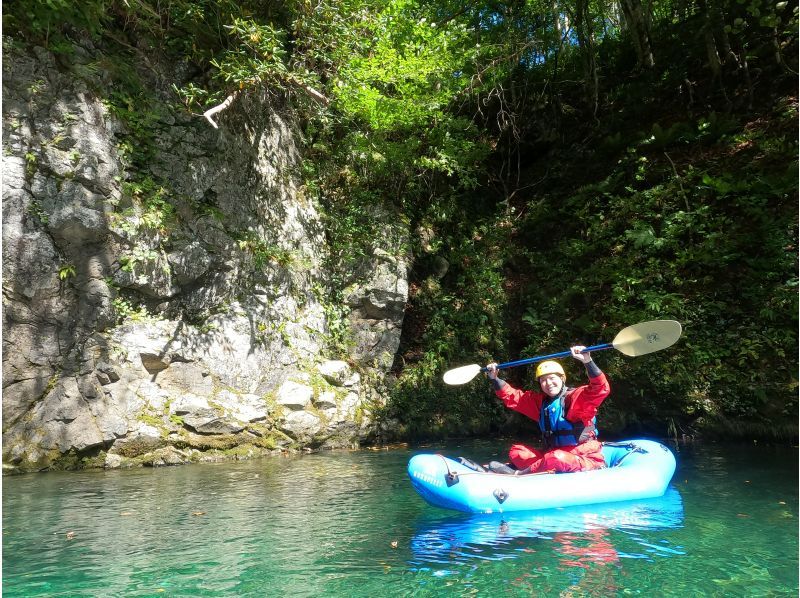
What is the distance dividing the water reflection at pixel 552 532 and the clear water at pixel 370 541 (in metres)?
0.01

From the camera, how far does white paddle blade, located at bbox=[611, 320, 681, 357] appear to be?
219 inches

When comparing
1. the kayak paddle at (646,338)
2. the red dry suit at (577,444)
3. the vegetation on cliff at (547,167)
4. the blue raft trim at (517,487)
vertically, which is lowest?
the blue raft trim at (517,487)

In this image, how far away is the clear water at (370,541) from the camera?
3.22 meters

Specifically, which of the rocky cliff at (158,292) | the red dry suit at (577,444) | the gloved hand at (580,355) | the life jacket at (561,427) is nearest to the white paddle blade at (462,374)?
the red dry suit at (577,444)

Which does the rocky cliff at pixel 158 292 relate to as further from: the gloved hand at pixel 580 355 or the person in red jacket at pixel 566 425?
the gloved hand at pixel 580 355

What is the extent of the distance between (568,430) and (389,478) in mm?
2008

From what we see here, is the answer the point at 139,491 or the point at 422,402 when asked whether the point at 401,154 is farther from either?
the point at 139,491

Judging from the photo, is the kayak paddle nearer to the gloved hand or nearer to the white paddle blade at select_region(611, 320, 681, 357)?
the white paddle blade at select_region(611, 320, 681, 357)

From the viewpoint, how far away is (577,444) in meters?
5.12

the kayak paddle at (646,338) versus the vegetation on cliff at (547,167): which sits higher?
the vegetation on cliff at (547,167)

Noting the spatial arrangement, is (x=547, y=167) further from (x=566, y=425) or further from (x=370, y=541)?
(x=370, y=541)

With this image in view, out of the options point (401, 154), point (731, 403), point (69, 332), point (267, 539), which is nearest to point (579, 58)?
point (401, 154)

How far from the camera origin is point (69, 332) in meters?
6.75

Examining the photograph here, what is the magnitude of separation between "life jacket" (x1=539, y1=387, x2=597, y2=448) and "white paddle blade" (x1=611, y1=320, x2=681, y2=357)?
37.1 inches
